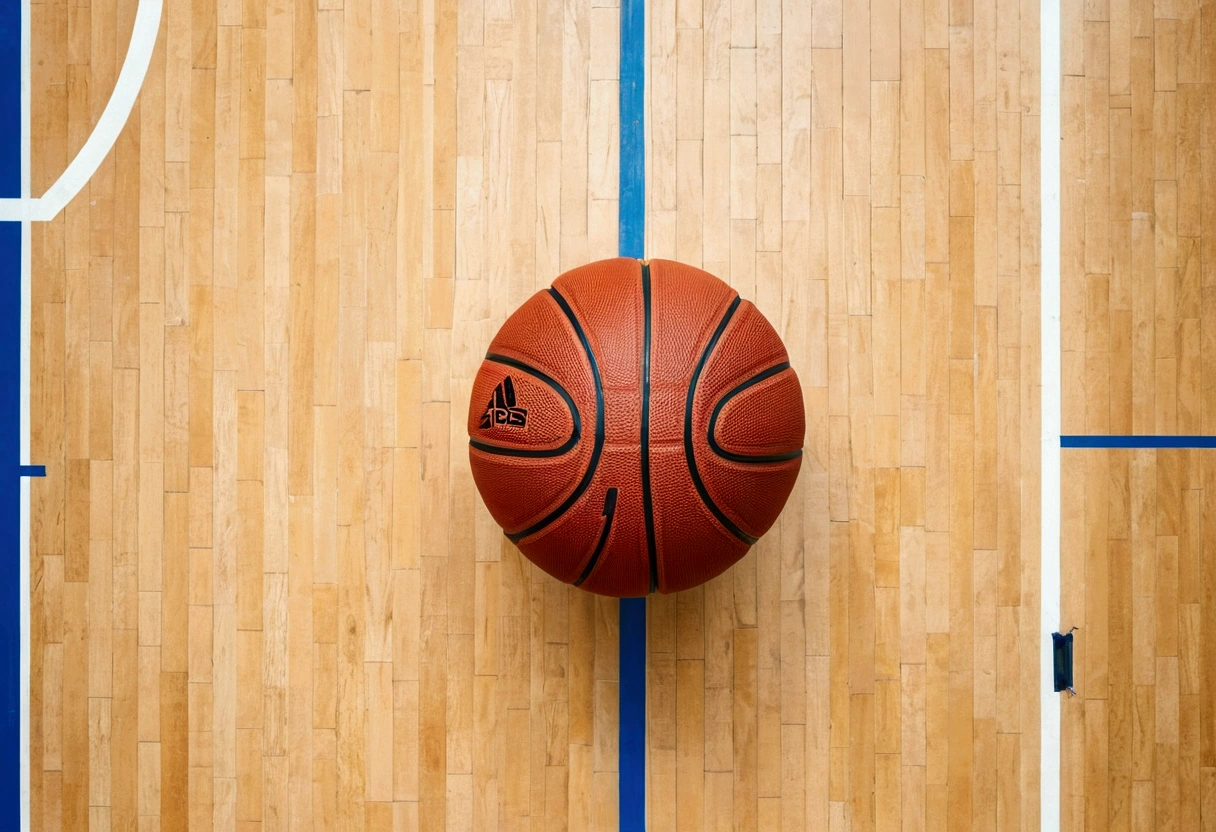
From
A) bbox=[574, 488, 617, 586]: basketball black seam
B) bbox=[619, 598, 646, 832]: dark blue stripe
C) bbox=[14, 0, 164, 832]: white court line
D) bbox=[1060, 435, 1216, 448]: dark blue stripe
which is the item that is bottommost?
bbox=[619, 598, 646, 832]: dark blue stripe

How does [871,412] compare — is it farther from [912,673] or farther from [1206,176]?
[1206,176]

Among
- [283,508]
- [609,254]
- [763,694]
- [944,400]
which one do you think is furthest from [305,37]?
[763,694]

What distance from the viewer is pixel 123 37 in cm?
260

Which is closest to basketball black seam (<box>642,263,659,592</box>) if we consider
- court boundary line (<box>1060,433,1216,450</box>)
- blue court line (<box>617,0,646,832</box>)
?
blue court line (<box>617,0,646,832</box>)

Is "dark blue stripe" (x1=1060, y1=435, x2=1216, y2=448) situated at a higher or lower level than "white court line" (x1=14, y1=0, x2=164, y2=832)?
lower

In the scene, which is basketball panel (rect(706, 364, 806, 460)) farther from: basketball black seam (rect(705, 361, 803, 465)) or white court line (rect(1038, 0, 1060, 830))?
white court line (rect(1038, 0, 1060, 830))

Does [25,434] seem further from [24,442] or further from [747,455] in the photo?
[747,455]

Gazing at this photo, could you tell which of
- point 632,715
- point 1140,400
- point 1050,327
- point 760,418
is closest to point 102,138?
point 760,418

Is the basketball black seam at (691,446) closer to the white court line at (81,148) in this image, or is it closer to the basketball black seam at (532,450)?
the basketball black seam at (532,450)

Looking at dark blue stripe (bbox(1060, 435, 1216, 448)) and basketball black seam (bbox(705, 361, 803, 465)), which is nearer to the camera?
basketball black seam (bbox(705, 361, 803, 465))

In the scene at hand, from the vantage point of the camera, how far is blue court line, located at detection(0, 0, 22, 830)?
2.58m

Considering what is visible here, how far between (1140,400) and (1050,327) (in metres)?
0.38

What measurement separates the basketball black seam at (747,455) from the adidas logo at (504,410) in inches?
17.9

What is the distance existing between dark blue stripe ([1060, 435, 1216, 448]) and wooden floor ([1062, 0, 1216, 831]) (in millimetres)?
27
